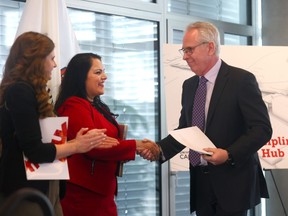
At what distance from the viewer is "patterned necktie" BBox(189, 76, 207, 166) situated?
2525 millimetres

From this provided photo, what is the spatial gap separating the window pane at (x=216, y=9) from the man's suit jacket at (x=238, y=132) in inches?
92.5

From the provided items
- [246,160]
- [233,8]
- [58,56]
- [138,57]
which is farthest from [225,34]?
[246,160]

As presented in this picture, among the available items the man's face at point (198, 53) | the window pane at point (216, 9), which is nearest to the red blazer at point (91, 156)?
the man's face at point (198, 53)

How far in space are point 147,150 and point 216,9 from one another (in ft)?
9.01

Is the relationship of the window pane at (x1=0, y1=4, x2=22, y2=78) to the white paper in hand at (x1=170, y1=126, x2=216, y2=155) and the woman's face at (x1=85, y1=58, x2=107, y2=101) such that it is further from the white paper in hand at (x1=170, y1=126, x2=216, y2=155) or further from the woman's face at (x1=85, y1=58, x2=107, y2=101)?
the white paper in hand at (x1=170, y1=126, x2=216, y2=155)

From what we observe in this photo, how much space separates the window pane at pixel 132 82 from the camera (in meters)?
4.12

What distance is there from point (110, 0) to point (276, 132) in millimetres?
1799

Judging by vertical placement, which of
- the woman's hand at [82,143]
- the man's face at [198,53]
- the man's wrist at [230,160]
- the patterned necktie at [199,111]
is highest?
the man's face at [198,53]

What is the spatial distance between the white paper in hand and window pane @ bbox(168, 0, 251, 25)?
244 cm

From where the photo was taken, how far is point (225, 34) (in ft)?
Result: 16.7

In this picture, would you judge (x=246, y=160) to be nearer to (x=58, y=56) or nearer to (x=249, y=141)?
(x=249, y=141)

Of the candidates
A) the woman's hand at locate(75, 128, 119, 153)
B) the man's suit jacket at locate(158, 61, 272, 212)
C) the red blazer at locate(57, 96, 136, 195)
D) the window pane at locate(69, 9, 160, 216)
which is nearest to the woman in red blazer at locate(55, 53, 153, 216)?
the red blazer at locate(57, 96, 136, 195)

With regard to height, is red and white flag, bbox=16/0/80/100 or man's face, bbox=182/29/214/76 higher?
red and white flag, bbox=16/0/80/100

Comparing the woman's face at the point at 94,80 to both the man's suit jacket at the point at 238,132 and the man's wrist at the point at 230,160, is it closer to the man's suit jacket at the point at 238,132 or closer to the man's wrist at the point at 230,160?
the man's suit jacket at the point at 238,132
